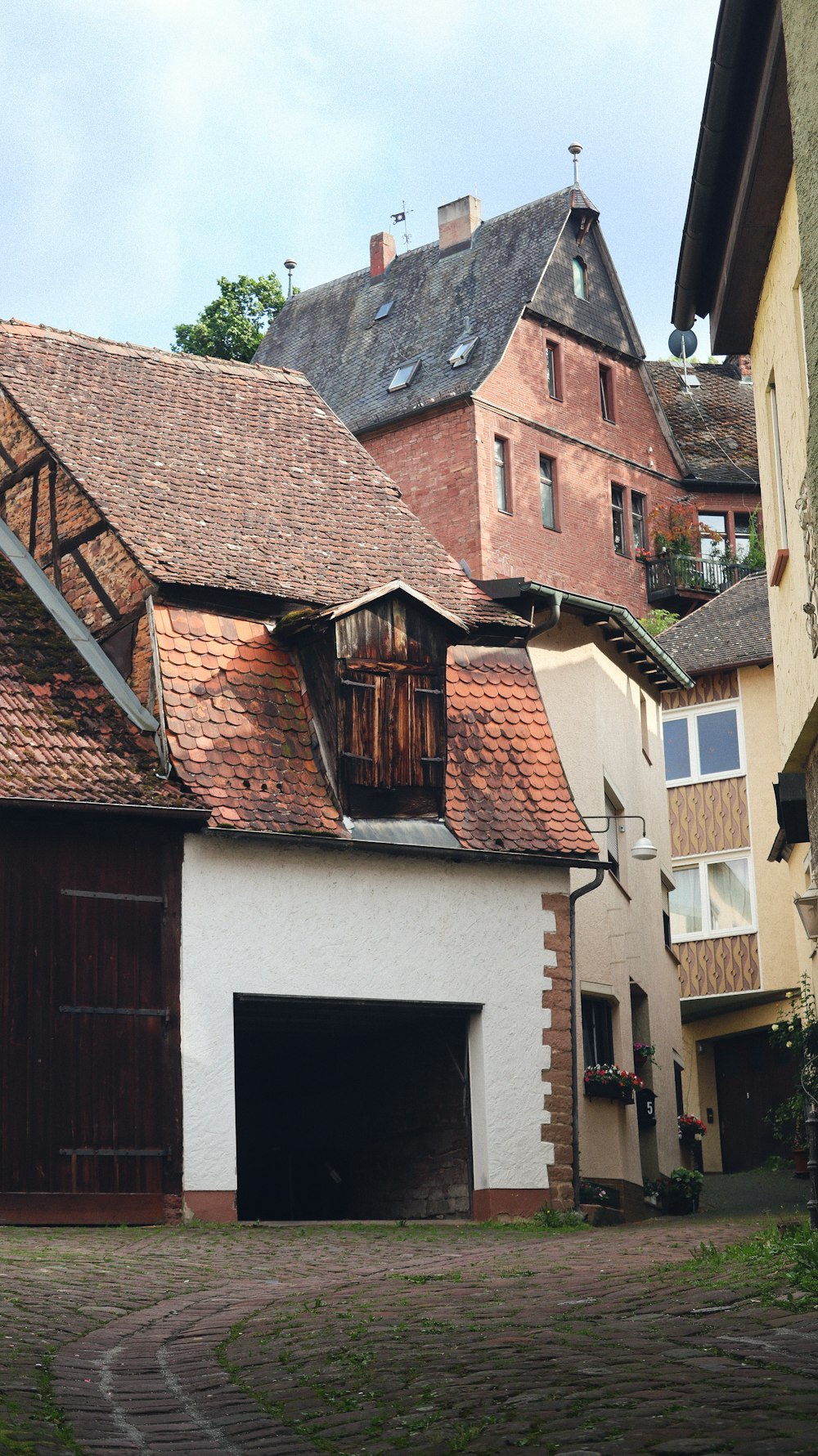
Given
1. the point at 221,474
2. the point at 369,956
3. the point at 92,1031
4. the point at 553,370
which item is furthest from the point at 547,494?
the point at 92,1031

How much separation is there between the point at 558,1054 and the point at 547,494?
2539 centimetres

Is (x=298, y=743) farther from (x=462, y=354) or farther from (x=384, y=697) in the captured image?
(x=462, y=354)

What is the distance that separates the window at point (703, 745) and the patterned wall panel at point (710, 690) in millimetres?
203

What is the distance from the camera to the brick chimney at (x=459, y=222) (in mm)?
45625

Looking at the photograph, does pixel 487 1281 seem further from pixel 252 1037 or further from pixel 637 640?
pixel 637 640

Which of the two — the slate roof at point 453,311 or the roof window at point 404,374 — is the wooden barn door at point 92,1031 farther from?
the roof window at point 404,374

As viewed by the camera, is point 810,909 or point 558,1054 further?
point 558,1054

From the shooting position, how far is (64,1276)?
40.1 feet

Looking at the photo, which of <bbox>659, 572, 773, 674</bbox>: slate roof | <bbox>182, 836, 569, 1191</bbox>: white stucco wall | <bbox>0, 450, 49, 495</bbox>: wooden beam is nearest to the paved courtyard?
<bbox>182, 836, 569, 1191</bbox>: white stucco wall

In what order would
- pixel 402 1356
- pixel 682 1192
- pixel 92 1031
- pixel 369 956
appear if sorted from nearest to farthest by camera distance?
pixel 402 1356 < pixel 92 1031 < pixel 369 956 < pixel 682 1192

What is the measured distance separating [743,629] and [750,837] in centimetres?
382

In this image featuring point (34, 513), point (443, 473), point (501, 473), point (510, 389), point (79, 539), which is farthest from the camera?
point (510, 389)

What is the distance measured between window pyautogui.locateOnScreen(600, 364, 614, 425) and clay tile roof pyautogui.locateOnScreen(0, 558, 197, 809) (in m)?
27.9

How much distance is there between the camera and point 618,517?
151 ft
